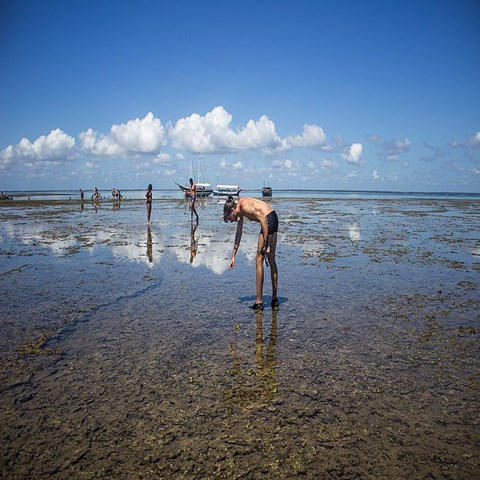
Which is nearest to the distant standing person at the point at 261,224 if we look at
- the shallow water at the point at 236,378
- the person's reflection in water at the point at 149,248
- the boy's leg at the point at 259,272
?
the boy's leg at the point at 259,272

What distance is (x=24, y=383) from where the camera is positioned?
4160mm

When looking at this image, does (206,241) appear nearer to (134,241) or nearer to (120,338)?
(134,241)

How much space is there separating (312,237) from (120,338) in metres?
14.4

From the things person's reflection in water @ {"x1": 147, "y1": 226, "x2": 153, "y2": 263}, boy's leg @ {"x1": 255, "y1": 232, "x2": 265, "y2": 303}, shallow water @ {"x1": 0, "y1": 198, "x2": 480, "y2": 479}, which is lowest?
shallow water @ {"x1": 0, "y1": 198, "x2": 480, "y2": 479}

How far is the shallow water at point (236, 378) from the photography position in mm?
3014

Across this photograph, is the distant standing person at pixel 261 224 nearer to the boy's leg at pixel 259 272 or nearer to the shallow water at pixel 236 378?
the boy's leg at pixel 259 272

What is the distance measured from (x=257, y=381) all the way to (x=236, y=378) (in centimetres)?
28

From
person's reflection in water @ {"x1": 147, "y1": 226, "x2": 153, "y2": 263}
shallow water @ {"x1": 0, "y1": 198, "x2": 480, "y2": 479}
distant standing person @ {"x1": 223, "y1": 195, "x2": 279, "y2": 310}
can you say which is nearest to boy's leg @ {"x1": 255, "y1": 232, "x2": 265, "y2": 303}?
distant standing person @ {"x1": 223, "y1": 195, "x2": 279, "y2": 310}

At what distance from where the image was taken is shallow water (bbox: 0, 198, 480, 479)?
3014 mm

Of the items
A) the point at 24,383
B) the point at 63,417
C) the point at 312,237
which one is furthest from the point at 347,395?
the point at 312,237

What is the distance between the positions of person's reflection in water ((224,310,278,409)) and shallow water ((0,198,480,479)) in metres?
0.02

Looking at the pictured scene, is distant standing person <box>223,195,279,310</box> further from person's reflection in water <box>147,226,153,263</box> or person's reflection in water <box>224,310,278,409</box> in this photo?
person's reflection in water <box>147,226,153,263</box>

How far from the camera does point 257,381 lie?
167 inches

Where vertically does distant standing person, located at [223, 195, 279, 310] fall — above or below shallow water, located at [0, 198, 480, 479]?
above
